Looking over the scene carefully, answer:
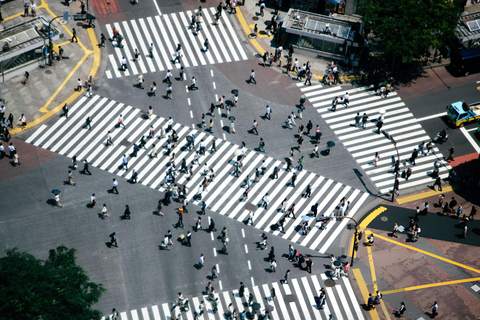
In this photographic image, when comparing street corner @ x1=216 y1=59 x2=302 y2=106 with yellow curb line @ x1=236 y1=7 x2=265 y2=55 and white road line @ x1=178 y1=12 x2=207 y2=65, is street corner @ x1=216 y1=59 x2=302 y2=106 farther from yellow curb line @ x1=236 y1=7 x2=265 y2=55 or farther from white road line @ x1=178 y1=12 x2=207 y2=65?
white road line @ x1=178 y1=12 x2=207 y2=65

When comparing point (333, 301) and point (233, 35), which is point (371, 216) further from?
point (233, 35)

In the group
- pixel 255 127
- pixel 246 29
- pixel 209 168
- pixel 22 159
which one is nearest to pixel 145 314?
pixel 209 168

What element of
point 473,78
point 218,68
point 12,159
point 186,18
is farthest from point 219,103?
point 473,78

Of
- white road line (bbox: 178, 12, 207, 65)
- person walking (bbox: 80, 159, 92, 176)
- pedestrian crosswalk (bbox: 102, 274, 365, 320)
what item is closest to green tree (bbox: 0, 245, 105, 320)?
pedestrian crosswalk (bbox: 102, 274, 365, 320)

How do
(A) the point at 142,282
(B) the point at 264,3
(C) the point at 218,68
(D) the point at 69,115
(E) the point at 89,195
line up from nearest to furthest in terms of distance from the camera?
(A) the point at 142,282
(E) the point at 89,195
(D) the point at 69,115
(C) the point at 218,68
(B) the point at 264,3

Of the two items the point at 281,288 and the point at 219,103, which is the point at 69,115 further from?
the point at 281,288
